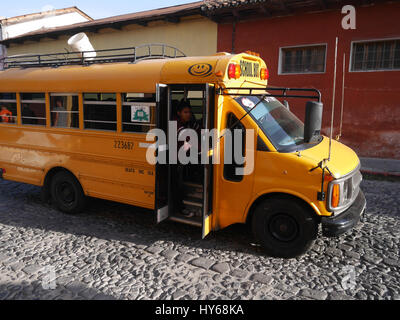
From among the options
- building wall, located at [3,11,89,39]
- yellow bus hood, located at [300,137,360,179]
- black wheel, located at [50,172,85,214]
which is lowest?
black wheel, located at [50,172,85,214]

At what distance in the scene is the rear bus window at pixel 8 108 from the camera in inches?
263

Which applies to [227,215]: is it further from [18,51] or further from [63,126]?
[18,51]

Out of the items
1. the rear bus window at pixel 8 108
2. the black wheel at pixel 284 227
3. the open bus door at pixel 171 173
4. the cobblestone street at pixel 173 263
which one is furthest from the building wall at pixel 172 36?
the black wheel at pixel 284 227

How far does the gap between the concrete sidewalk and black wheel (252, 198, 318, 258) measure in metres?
7.10

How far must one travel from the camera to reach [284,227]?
4.39 meters

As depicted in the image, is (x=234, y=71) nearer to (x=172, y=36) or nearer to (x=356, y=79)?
(x=356, y=79)

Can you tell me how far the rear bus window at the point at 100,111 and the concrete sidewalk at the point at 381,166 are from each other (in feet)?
26.7

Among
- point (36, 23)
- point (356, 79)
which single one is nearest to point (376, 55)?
point (356, 79)

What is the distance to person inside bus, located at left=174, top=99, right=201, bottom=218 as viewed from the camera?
5.08 meters

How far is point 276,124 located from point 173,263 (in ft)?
7.62

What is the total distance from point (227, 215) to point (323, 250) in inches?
55.8

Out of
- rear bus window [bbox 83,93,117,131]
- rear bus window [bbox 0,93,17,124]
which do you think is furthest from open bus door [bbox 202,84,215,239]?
rear bus window [bbox 0,93,17,124]

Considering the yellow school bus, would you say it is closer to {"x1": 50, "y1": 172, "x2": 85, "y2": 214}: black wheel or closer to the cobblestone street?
{"x1": 50, "y1": 172, "x2": 85, "y2": 214}: black wheel

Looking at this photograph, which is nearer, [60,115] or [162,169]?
[162,169]
